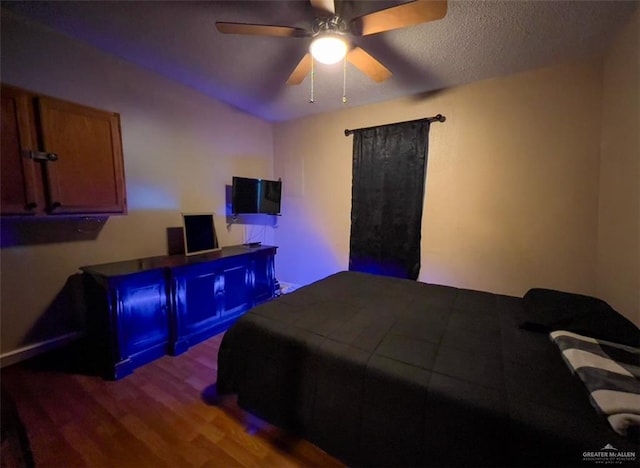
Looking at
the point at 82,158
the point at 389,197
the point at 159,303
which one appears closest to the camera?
the point at 82,158

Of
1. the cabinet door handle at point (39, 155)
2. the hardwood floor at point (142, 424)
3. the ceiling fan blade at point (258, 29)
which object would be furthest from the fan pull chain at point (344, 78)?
the hardwood floor at point (142, 424)

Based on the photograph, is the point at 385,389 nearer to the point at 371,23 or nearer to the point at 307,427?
the point at 307,427

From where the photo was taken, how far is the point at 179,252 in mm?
2818

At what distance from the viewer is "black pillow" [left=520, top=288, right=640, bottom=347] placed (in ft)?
3.97

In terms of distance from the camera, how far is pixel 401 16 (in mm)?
1420

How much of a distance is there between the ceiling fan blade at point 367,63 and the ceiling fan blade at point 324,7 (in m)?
0.28

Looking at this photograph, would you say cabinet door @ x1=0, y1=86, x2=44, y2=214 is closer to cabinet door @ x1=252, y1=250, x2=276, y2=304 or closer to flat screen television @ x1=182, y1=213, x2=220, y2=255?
flat screen television @ x1=182, y1=213, x2=220, y2=255

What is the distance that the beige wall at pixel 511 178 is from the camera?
7.16 ft

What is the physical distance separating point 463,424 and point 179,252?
2873 mm

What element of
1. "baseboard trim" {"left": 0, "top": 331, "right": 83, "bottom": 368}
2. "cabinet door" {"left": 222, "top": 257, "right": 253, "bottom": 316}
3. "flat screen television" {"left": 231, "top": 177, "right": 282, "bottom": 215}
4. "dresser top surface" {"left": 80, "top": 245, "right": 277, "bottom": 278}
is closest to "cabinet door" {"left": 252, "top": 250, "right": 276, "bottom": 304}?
"cabinet door" {"left": 222, "top": 257, "right": 253, "bottom": 316}

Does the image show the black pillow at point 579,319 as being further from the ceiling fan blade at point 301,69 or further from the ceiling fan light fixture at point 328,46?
the ceiling fan blade at point 301,69

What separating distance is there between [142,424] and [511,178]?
3.48m

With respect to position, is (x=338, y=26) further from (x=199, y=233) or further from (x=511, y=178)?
(x=199, y=233)

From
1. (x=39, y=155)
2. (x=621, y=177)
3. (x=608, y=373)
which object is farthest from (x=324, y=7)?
(x=621, y=177)
